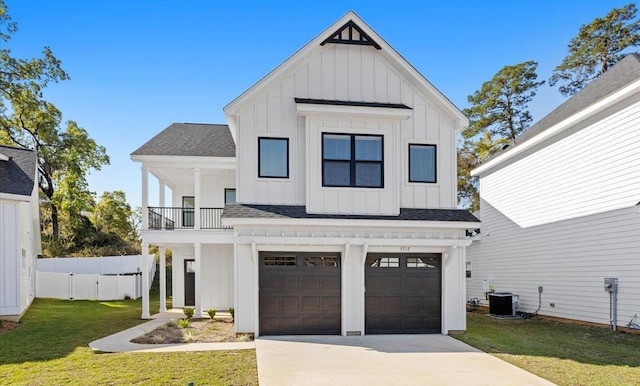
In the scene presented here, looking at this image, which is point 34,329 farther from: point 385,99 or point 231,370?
point 385,99

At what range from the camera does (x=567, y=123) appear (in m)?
14.6

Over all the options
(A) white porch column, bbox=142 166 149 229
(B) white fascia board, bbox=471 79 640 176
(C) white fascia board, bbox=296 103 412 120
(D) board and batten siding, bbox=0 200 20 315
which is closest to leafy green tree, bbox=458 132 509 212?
(B) white fascia board, bbox=471 79 640 176

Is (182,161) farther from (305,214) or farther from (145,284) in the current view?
(305,214)

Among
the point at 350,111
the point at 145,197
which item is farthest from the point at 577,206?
the point at 145,197

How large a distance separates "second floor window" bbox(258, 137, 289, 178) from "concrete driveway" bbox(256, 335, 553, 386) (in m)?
4.34

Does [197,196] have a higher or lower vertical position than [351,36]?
lower

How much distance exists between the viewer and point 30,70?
29.5 metres

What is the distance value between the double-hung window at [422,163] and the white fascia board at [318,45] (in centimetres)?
121

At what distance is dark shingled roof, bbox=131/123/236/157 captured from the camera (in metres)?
15.8

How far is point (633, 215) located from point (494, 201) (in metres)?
7.75

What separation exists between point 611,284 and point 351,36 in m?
10.1

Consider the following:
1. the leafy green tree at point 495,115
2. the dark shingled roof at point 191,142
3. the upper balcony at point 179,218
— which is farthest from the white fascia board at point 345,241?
the leafy green tree at point 495,115

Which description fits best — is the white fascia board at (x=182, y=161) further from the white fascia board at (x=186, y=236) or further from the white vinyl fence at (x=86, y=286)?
the white vinyl fence at (x=86, y=286)

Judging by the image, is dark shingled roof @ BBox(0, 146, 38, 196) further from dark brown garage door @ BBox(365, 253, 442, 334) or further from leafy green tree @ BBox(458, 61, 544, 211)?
leafy green tree @ BBox(458, 61, 544, 211)
